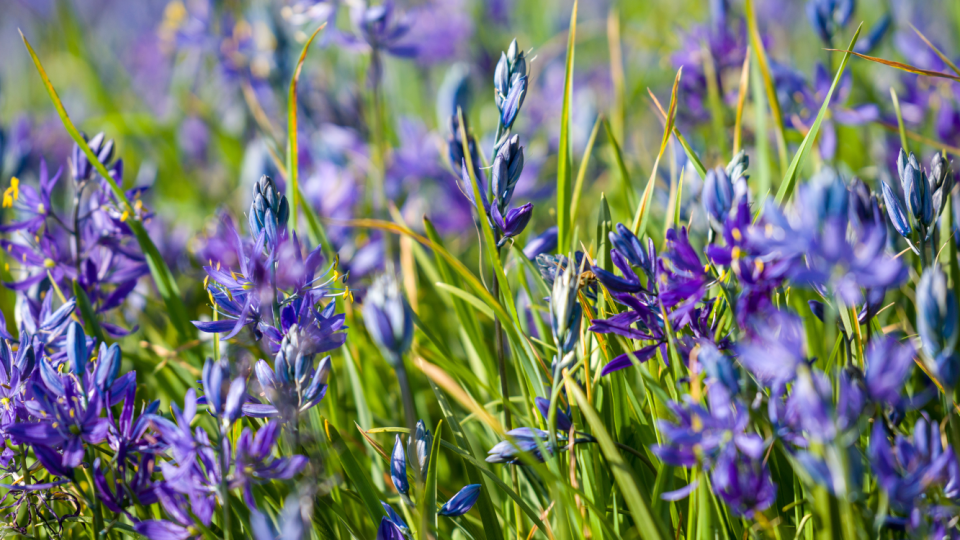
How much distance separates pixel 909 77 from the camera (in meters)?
2.72

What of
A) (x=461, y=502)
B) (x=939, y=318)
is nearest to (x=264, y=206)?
(x=461, y=502)

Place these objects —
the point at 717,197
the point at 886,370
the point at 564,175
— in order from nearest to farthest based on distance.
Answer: the point at 886,370, the point at 717,197, the point at 564,175

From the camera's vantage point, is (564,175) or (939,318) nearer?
(939,318)

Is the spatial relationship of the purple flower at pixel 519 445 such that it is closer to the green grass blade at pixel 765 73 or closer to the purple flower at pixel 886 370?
the purple flower at pixel 886 370

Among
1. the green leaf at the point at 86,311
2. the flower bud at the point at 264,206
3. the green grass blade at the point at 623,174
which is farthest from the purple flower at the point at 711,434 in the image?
the green leaf at the point at 86,311

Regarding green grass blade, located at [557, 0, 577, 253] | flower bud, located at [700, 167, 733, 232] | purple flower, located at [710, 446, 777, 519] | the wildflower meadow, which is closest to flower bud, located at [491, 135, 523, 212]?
the wildflower meadow

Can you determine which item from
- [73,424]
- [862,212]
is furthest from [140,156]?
[862,212]

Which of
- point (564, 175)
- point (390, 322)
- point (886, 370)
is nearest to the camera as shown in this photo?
point (886, 370)

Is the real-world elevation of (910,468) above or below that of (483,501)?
above

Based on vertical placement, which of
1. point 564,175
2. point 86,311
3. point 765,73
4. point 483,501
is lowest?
point 483,501

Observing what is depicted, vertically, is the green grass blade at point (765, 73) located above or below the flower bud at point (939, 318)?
above

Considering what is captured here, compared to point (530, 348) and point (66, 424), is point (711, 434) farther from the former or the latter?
point (66, 424)

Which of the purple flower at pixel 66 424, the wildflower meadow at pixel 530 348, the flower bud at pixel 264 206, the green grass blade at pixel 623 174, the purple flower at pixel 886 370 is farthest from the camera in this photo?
the green grass blade at pixel 623 174

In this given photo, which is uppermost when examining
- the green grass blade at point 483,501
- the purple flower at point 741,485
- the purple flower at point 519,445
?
the purple flower at point 741,485
